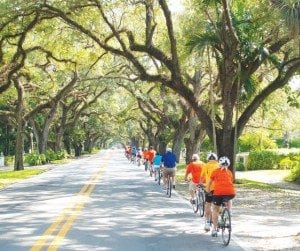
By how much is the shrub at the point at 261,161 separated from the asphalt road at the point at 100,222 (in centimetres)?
2279

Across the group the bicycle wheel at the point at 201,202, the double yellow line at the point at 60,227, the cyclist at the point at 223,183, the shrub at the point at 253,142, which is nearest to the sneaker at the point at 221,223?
the cyclist at the point at 223,183

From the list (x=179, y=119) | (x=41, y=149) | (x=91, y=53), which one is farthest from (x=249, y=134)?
(x=91, y=53)

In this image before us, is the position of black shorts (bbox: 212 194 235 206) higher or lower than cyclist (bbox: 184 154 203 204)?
lower

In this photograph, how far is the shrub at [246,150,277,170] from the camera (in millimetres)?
43688

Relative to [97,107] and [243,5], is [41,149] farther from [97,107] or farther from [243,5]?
[243,5]

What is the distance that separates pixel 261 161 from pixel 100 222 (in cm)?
3159

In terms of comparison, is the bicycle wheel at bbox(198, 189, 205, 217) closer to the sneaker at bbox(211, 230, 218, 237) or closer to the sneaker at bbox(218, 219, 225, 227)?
the sneaker at bbox(211, 230, 218, 237)

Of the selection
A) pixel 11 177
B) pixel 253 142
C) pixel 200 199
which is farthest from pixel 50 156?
pixel 200 199

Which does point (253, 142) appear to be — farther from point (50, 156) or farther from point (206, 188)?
point (206, 188)

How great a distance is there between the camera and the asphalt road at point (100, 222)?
1060 cm

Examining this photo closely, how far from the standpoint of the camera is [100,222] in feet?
44.7

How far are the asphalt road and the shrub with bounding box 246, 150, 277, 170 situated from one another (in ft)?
74.8

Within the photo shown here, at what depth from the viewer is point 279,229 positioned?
41.8 feet

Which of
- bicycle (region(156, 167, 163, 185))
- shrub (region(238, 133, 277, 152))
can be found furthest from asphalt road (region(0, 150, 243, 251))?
shrub (region(238, 133, 277, 152))
